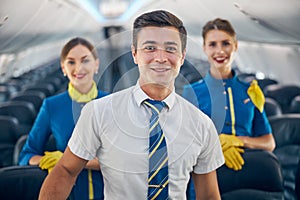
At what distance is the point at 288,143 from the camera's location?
3.33 meters

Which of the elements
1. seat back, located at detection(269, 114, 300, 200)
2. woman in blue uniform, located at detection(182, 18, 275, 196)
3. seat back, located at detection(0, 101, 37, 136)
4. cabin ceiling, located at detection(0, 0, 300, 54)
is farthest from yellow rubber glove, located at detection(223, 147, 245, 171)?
seat back, located at detection(0, 101, 37, 136)

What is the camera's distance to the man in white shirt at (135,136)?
1258 mm

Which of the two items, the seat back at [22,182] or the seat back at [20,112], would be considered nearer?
the seat back at [22,182]

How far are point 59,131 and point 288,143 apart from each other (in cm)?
182

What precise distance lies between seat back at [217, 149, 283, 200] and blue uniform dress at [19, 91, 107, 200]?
57 centimetres

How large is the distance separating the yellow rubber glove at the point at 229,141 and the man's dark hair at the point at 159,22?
A: 720 mm

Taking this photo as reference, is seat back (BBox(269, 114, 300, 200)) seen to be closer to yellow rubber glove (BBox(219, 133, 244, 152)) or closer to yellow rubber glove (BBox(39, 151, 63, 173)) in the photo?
yellow rubber glove (BBox(219, 133, 244, 152))

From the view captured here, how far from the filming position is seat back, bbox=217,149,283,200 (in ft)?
6.85

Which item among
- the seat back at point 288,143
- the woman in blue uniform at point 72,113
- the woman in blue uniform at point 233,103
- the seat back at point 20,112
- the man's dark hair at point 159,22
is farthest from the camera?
the seat back at point 20,112

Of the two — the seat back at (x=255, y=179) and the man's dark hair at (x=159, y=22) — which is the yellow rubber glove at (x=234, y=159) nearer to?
the seat back at (x=255, y=179)

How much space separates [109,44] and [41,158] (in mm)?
798

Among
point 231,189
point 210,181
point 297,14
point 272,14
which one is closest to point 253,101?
point 231,189

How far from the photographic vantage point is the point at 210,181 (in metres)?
1.40

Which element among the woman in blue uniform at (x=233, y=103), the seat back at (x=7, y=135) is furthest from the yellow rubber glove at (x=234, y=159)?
the seat back at (x=7, y=135)
